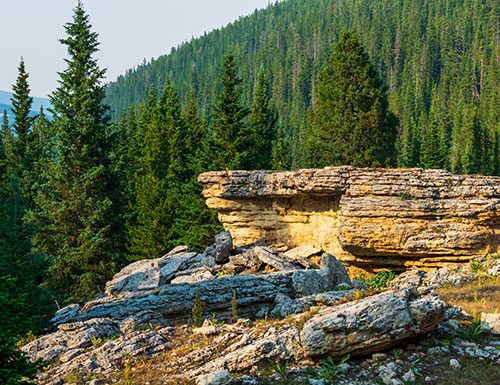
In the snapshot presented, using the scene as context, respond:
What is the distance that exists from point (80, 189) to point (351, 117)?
21561mm

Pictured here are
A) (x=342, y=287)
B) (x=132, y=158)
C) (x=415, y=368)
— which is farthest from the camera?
(x=132, y=158)

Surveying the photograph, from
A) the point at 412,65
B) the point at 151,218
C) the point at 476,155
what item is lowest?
the point at 151,218

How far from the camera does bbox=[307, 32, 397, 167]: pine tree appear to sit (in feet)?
108

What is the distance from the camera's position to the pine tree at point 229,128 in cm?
3120

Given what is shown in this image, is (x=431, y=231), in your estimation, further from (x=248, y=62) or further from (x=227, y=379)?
(x=248, y=62)

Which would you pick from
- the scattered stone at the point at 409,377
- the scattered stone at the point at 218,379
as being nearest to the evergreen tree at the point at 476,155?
the scattered stone at the point at 409,377

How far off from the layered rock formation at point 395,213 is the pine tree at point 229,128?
9.15 metres

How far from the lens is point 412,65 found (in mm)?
125125

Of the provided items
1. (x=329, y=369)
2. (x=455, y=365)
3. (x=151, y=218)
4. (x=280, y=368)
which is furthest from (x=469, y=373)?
(x=151, y=218)

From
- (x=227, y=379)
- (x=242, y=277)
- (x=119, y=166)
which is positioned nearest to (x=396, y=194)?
(x=242, y=277)

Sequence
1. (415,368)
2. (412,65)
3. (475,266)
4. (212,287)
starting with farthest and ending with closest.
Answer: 1. (412,65)
2. (475,266)
3. (212,287)
4. (415,368)

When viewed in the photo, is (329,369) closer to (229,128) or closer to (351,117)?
(229,128)

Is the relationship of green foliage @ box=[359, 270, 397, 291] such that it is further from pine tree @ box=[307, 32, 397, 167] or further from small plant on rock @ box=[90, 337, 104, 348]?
pine tree @ box=[307, 32, 397, 167]

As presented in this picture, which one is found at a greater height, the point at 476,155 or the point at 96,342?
the point at 476,155
